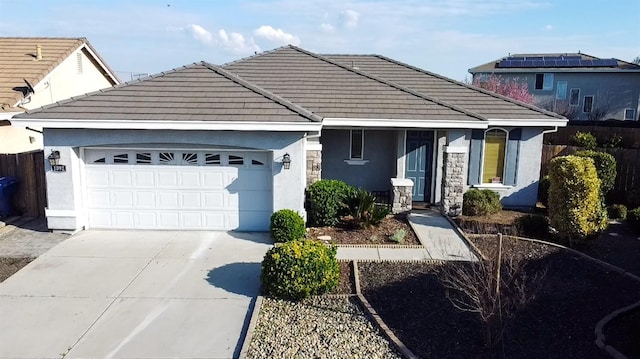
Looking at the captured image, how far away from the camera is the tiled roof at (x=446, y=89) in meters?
14.2

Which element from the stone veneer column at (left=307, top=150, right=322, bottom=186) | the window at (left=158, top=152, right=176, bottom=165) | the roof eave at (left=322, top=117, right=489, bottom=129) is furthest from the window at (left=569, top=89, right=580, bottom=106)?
the window at (left=158, top=152, right=176, bottom=165)

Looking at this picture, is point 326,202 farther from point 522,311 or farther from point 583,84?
point 583,84

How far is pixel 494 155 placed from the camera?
14695 millimetres

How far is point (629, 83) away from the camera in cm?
3528

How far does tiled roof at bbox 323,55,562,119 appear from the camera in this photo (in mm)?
14250

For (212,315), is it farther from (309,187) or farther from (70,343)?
(309,187)

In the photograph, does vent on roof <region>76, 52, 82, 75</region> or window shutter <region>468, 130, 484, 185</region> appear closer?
window shutter <region>468, 130, 484, 185</region>

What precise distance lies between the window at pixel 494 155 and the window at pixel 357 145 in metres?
3.78

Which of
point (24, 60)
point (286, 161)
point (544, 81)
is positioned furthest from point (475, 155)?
point (544, 81)

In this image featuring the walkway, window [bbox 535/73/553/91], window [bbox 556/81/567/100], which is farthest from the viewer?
window [bbox 535/73/553/91]

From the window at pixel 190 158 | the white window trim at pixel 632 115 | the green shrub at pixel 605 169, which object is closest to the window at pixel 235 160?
the window at pixel 190 158

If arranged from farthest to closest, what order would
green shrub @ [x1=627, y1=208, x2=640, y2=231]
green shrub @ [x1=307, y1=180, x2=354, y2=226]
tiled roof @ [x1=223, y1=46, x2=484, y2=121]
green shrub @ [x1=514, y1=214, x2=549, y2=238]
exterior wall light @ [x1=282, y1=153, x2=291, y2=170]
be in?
1. tiled roof @ [x1=223, y1=46, x2=484, y2=121]
2. green shrub @ [x1=627, y1=208, x2=640, y2=231]
3. green shrub @ [x1=307, y1=180, x2=354, y2=226]
4. green shrub @ [x1=514, y1=214, x2=549, y2=238]
5. exterior wall light @ [x1=282, y1=153, x2=291, y2=170]

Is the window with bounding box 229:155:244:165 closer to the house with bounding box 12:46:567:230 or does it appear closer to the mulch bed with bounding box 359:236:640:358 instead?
the house with bounding box 12:46:567:230

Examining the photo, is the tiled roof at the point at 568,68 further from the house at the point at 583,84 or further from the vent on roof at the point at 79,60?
the vent on roof at the point at 79,60
